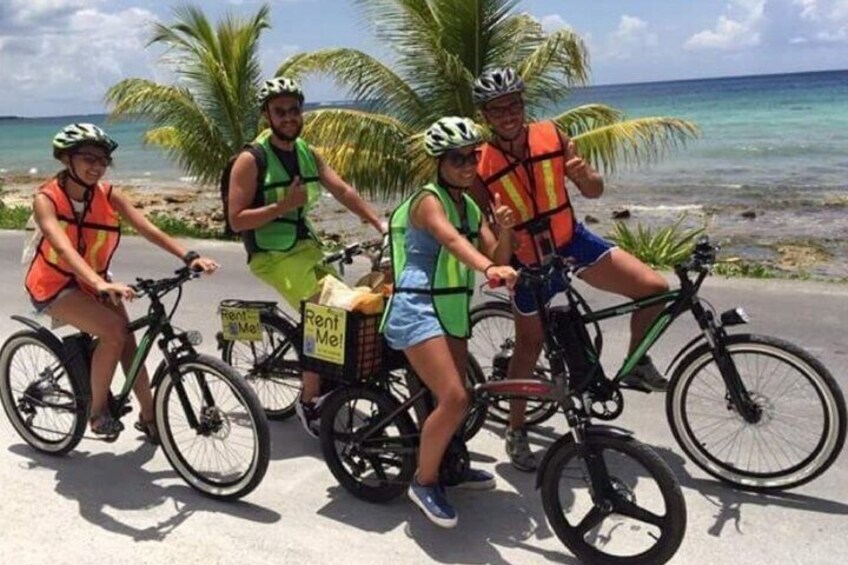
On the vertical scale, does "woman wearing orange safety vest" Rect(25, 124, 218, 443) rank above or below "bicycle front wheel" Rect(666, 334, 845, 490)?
above

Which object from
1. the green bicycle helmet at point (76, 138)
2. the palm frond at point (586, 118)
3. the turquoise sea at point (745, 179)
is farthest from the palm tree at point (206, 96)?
the green bicycle helmet at point (76, 138)

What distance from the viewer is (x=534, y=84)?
1123 cm

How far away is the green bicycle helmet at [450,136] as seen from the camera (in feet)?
12.2

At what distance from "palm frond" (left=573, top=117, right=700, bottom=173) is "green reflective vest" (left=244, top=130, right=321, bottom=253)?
249 inches

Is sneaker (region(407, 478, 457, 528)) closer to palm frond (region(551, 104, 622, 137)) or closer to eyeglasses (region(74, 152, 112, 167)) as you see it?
eyeglasses (region(74, 152, 112, 167))

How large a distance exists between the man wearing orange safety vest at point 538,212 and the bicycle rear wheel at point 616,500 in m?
0.86

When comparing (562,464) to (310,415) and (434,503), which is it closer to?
(434,503)

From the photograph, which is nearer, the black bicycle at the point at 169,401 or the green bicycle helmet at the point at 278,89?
the black bicycle at the point at 169,401

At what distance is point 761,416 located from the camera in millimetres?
4195

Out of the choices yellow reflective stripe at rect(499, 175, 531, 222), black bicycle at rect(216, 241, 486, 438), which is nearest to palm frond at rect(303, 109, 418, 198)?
black bicycle at rect(216, 241, 486, 438)

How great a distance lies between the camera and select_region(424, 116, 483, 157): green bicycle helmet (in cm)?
373

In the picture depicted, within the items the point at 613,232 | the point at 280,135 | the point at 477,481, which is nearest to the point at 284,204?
the point at 280,135

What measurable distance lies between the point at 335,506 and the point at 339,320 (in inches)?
36.7

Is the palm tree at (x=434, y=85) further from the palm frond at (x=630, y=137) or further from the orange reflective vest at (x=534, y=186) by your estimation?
the orange reflective vest at (x=534, y=186)
